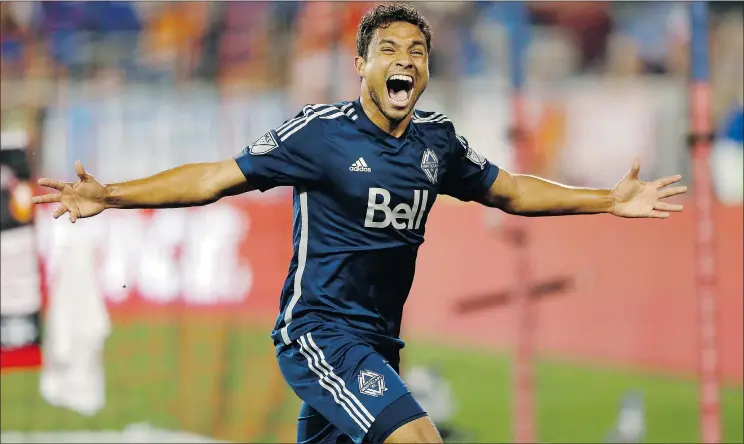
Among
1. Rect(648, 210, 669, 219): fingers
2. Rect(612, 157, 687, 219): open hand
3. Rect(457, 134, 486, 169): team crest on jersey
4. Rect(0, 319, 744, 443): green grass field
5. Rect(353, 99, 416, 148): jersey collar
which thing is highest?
Rect(353, 99, 416, 148): jersey collar

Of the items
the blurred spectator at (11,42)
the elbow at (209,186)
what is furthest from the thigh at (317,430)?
the blurred spectator at (11,42)

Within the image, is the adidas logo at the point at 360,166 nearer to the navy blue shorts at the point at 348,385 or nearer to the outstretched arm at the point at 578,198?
the navy blue shorts at the point at 348,385

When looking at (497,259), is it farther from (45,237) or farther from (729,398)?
(45,237)

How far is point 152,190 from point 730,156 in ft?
19.4

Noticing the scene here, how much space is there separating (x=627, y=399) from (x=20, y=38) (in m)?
4.74

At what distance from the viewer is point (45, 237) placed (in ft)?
24.6

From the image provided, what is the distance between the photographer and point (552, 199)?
5.31 metres

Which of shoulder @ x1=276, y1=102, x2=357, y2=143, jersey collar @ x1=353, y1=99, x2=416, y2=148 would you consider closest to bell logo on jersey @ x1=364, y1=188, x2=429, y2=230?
jersey collar @ x1=353, y1=99, x2=416, y2=148

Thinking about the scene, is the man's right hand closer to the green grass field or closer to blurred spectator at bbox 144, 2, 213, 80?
the green grass field

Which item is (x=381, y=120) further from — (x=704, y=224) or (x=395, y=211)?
(x=704, y=224)

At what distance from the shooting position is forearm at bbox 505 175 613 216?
17.4 feet

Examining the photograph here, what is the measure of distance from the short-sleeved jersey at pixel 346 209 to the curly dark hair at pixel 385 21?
278 millimetres

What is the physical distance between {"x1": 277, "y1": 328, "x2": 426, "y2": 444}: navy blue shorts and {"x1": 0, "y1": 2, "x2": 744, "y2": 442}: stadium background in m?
2.79

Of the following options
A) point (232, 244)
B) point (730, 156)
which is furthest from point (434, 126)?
point (730, 156)
